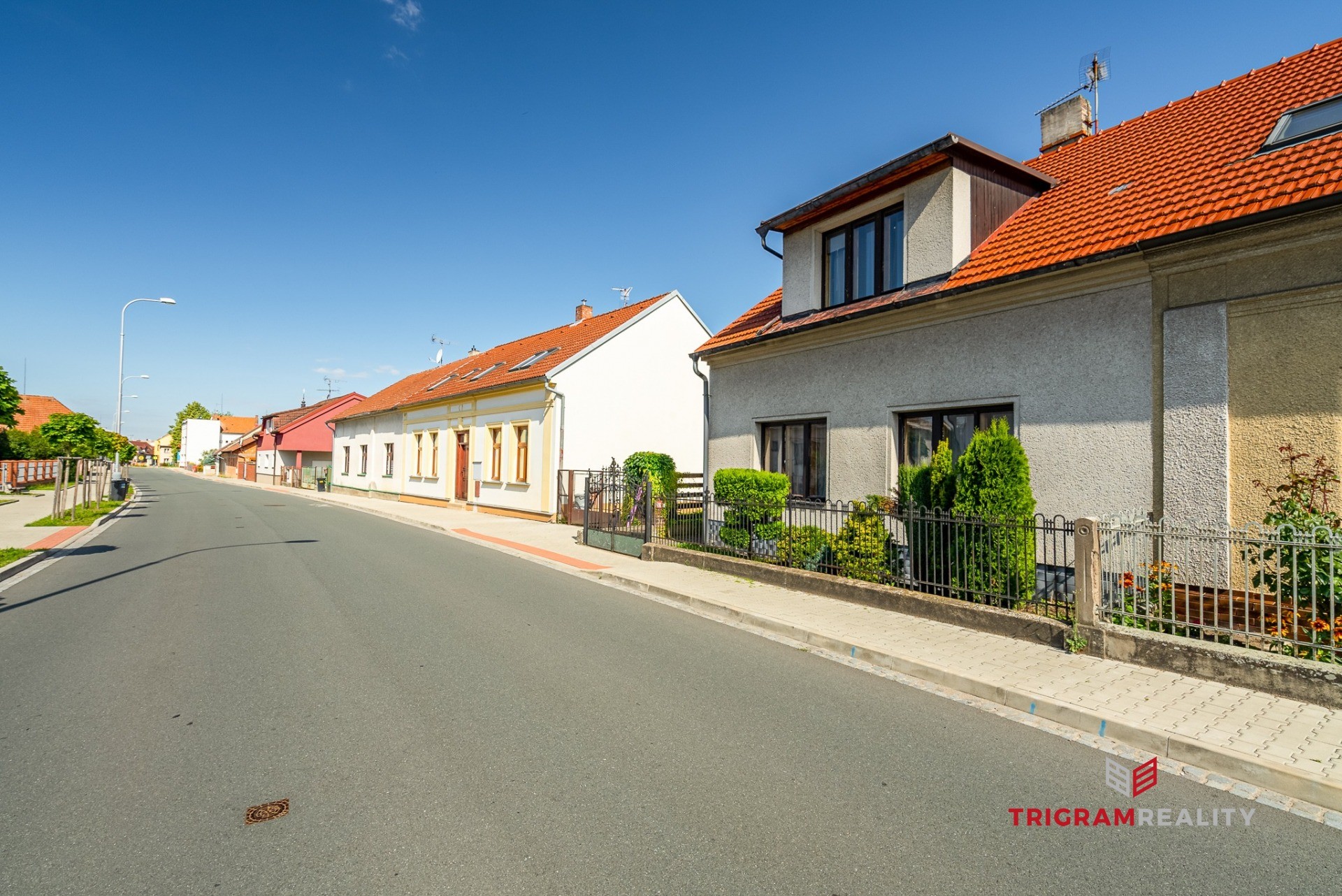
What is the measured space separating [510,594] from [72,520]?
1579 centimetres

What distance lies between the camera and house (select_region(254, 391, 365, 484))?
153 feet

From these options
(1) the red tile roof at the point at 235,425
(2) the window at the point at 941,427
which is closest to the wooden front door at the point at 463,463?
(2) the window at the point at 941,427

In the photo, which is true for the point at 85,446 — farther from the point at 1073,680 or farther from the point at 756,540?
the point at 1073,680

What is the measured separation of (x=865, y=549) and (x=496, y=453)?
652 inches

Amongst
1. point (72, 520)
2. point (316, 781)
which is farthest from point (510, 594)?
point (72, 520)

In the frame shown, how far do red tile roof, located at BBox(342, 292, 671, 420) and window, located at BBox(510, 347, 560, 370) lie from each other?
202 mm

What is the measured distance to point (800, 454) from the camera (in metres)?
11.4

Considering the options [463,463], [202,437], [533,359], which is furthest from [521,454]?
[202,437]

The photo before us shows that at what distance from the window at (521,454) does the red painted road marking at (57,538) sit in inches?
417

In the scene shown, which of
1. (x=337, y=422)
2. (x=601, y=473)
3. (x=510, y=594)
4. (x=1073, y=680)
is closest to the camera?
(x=1073, y=680)

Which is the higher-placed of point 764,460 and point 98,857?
point 764,460

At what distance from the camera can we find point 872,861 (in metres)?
2.86

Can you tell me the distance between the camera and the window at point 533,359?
22.9m

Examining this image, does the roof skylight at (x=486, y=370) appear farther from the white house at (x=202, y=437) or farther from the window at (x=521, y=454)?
the white house at (x=202, y=437)
